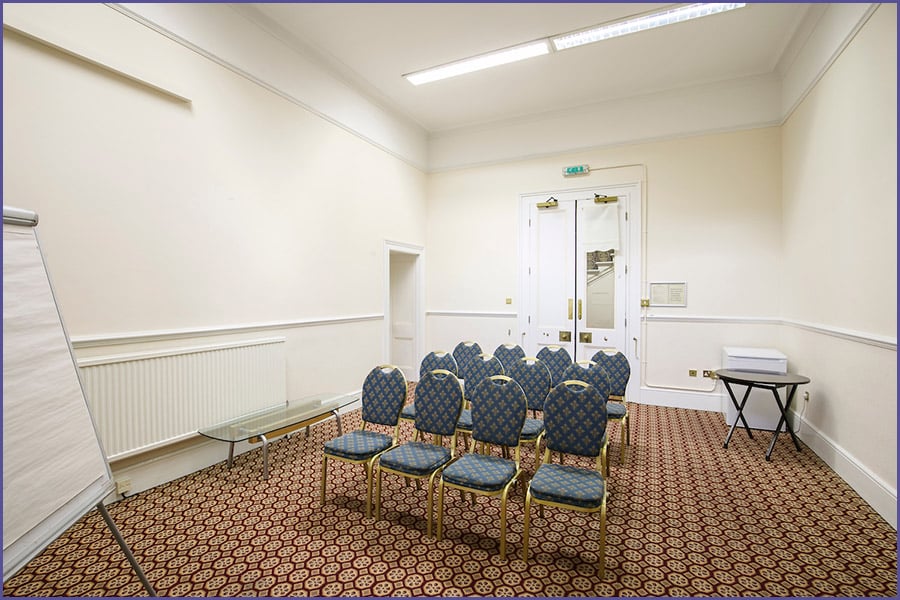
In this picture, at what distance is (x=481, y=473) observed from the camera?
2588 mm

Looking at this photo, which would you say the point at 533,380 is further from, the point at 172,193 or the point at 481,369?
the point at 172,193

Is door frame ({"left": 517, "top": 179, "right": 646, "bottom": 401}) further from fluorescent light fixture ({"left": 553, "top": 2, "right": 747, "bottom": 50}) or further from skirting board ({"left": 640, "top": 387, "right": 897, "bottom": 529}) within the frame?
fluorescent light fixture ({"left": 553, "top": 2, "right": 747, "bottom": 50})

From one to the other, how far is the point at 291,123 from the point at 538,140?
382cm

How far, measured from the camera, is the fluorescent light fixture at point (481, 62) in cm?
487

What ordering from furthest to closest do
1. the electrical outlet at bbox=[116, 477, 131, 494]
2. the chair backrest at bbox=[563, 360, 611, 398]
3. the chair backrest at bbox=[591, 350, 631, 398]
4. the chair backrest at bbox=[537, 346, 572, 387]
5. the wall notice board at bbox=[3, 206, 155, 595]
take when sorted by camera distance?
Result: the chair backrest at bbox=[537, 346, 572, 387] < the chair backrest at bbox=[591, 350, 631, 398] < the chair backrest at bbox=[563, 360, 611, 398] < the electrical outlet at bbox=[116, 477, 131, 494] < the wall notice board at bbox=[3, 206, 155, 595]

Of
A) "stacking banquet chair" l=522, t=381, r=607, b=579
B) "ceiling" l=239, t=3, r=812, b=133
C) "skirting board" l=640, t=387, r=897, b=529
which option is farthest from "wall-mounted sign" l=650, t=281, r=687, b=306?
"stacking banquet chair" l=522, t=381, r=607, b=579

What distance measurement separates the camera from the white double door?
6.14 meters

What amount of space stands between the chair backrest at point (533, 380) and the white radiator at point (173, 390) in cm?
255

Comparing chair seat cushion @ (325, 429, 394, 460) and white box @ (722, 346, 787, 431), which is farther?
white box @ (722, 346, 787, 431)

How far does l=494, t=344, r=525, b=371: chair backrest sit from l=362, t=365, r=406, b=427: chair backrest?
1.68m

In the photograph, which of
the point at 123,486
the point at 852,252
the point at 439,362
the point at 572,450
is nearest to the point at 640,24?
the point at 852,252

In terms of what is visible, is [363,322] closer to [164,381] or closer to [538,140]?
[164,381]

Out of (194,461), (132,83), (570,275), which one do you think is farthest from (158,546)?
(570,275)

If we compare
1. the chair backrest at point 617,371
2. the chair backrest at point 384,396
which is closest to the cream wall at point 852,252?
the chair backrest at point 617,371
